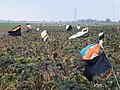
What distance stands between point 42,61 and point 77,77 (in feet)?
15.3

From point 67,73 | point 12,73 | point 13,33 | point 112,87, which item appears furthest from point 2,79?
point 13,33

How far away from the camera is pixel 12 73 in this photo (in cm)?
1374

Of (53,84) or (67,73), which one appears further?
(67,73)

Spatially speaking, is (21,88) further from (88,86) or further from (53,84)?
(88,86)

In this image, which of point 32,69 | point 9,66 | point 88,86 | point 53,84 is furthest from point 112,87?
point 9,66

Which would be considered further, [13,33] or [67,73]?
[13,33]

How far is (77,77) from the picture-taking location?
1199cm

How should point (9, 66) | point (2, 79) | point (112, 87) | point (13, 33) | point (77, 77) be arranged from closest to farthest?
1. point (112, 87)
2. point (77, 77)
3. point (2, 79)
4. point (9, 66)
5. point (13, 33)

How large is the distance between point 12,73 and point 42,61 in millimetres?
2888

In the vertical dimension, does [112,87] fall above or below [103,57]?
below

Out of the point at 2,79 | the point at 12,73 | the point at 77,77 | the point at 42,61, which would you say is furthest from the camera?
the point at 42,61

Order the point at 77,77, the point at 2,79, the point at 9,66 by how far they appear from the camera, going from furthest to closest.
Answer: the point at 9,66
the point at 2,79
the point at 77,77

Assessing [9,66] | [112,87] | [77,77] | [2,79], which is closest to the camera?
[112,87]

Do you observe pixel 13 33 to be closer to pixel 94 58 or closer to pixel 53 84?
pixel 53 84
